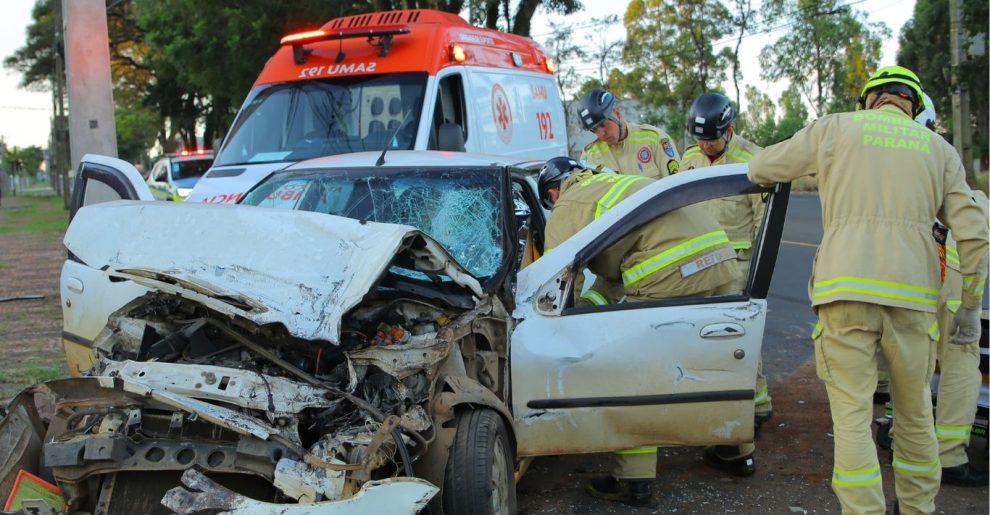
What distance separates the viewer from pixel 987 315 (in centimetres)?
449

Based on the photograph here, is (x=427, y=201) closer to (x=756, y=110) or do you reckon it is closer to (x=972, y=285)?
(x=972, y=285)

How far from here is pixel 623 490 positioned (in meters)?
4.19

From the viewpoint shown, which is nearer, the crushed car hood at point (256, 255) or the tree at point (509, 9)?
the crushed car hood at point (256, 255)

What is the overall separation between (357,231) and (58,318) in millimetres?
6602

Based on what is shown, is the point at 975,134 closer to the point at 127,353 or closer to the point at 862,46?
the point at 862,46

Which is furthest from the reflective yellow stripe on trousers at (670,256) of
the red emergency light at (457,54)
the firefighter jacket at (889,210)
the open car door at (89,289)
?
the red emergency light at (457,54)

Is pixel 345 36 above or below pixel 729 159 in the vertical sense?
above

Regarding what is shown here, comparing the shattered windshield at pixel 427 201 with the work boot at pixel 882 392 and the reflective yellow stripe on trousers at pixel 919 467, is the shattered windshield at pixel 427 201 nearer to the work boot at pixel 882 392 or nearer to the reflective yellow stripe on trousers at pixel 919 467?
the reflective yellow stripe on trousers at pixel 919 467

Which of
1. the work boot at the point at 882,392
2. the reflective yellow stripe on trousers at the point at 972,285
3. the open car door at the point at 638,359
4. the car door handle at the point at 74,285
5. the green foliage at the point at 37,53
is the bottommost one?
the work boot at the point at 882,392

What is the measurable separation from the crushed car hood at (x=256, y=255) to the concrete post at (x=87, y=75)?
4.01 metres

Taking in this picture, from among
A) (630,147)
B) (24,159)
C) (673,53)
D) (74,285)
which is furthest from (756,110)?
(24,159)

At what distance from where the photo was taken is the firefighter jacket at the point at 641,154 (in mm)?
6059

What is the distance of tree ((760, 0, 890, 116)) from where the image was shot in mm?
39062

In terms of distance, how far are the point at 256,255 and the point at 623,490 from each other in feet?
6.71
